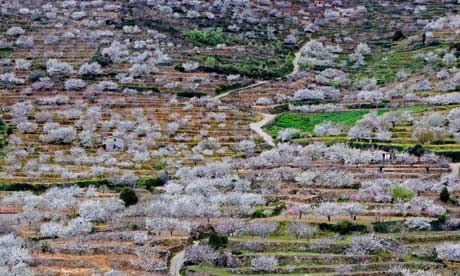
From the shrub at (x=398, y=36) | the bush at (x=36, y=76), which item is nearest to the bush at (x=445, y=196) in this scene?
the bush at (x=36, y=76)

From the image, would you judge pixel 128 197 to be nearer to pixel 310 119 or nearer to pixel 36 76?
pixel 310 119

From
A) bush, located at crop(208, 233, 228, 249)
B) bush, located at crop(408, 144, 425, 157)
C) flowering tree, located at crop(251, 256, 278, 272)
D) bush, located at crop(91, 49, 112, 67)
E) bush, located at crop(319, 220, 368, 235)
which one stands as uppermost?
bush, located at crop(91, 49, 112, 67)

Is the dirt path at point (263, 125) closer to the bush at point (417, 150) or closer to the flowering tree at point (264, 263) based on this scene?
the bush at point (417, 150)

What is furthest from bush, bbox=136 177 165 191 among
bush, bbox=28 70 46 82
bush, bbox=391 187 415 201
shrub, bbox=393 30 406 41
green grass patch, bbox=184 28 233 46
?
shrub, bbox=393 30 406 41

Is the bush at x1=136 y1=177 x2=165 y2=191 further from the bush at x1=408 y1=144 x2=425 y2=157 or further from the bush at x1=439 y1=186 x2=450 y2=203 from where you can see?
the bush at x1=439 y1=186 x2=450 y2=203

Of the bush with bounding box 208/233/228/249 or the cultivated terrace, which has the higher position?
the cultivated terrace
